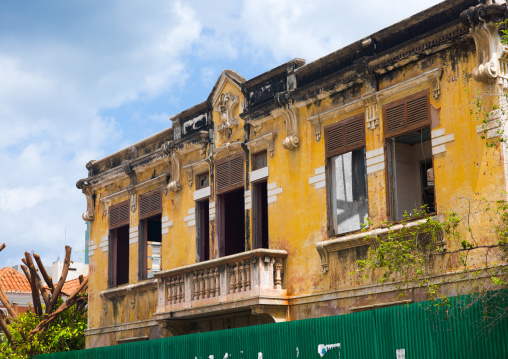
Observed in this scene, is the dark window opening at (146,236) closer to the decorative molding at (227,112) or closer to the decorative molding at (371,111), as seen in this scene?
the decorative molding at (227,112)

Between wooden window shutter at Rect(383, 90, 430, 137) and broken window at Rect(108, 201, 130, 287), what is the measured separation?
10.4 meters

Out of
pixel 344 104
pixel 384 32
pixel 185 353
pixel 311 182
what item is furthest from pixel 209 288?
pixel 384 32

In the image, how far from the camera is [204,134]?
824 inches

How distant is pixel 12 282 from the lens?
45.9 metres

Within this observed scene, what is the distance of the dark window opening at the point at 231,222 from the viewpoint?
2033 cm

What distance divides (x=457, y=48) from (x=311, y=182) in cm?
458

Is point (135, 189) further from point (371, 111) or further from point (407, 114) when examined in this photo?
point (407, 114)

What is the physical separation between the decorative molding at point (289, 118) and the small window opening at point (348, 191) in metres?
1.15

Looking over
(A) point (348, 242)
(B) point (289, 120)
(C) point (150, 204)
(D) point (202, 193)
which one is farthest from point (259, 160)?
(C) point (150, 204)

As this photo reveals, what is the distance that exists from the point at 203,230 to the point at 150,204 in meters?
2.57

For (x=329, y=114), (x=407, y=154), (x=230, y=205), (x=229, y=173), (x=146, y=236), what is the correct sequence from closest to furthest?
(x=407, y=154) < (x=329, y=114) < (x=229, y=173) < (x=230, y=205) < (x=146, y=236)

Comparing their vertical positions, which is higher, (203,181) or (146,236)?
(203,181)

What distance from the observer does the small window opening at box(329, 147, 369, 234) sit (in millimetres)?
17078

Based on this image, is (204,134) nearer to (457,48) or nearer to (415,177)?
(415,177)
